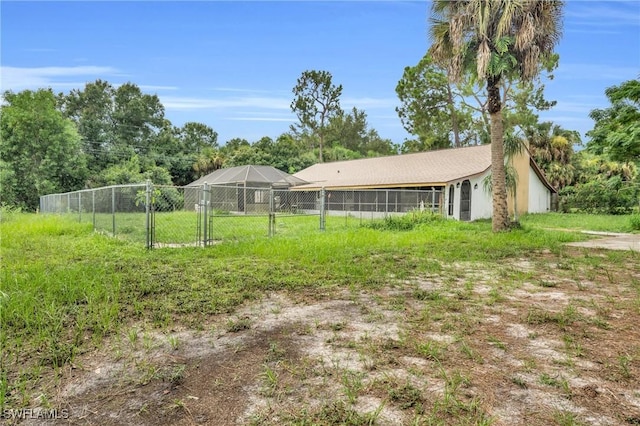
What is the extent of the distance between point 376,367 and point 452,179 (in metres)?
17.3

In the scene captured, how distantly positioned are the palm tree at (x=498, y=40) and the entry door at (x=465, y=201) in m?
6.89

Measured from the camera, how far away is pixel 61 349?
3023mm

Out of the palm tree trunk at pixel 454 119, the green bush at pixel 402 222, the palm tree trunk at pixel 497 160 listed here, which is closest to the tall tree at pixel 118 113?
the palm tree trunk at pixel 454 119

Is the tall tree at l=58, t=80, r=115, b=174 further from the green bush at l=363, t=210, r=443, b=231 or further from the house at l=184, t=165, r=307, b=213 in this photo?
the green bush at l=363, t=210, r=443, b=231

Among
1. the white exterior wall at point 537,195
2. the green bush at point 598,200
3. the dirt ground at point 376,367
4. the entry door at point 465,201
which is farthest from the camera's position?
the white exterior wall at point 537,195

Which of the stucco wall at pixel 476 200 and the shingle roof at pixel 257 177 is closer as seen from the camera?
the stucco wall at pixel 476 200

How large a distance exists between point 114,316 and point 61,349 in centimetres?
79

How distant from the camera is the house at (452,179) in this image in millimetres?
19391

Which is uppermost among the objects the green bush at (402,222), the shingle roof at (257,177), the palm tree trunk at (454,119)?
the palm tree trunk at (454,119)

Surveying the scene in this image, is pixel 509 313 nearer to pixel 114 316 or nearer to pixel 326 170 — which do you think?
pixel 114 316

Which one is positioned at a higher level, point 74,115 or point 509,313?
point 74,115

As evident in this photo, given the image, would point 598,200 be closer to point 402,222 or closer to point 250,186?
point 402,222

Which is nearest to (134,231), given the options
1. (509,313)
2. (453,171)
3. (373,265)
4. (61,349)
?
(373,265)

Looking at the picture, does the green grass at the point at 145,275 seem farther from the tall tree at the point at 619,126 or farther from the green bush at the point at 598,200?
the green bush at the point at 598,200
